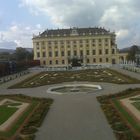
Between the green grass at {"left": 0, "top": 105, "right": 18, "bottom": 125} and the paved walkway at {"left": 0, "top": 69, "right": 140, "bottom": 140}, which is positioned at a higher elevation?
the paved walkway at {"left": 0, "top": 69, "right": 140, "bottom": 140}

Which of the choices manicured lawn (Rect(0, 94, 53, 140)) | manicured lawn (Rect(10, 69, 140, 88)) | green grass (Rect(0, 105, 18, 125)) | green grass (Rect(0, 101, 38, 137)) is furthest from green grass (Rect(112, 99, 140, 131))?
manicured lawn (Rect(10, 69, 140, 88))

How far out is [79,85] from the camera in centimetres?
3641

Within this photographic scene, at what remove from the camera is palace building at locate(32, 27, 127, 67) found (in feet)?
398

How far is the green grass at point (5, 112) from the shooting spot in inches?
673

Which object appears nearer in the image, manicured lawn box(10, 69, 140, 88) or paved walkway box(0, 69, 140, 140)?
paved walkway box(0, 69, 140, 140)

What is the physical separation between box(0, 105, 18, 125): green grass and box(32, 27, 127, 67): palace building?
328 ft

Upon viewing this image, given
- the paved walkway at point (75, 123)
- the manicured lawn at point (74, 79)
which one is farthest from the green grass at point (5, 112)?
the manicured lawn at point (74, 79)

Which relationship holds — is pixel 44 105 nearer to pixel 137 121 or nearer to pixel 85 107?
pixel 85 107

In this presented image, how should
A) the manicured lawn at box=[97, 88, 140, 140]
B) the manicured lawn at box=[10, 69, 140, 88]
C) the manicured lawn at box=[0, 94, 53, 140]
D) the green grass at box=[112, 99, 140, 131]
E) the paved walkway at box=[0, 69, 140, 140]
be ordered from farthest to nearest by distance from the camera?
the manicured lawn at box=[10, 69, 140, 88] → the green grass at box=[112, 99, 140, 131] → the manicured lawn at box=[0, 94, 53, 140] → the paved walkway at box=[0, 69, 140, 140] → the manicured lawn at box=[97, 88, 140, 140]

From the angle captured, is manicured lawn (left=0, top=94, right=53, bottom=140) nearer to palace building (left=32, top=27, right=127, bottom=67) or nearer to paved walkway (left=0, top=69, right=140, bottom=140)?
paved walkway (left=0, top=69, right=140, bottom=140)

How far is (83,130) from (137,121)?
2813mm

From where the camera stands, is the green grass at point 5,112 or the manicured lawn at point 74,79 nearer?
the green grass at point 5,112

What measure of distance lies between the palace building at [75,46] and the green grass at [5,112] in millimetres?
99990

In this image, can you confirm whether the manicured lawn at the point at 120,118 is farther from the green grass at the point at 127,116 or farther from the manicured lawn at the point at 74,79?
the manicured lawn at the point at 74,79
